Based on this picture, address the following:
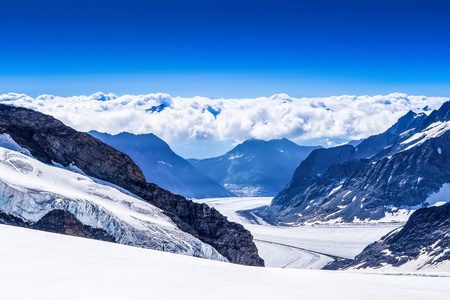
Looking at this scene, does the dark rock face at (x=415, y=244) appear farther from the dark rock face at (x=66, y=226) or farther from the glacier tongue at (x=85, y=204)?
the dark rock face at (x=66, y=226)

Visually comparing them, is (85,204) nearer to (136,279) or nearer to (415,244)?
(136,279)

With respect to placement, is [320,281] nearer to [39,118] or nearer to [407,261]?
[39,118]

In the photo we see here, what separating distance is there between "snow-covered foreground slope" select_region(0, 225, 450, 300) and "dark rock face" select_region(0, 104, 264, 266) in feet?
131

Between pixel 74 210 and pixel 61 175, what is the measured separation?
12.8 m

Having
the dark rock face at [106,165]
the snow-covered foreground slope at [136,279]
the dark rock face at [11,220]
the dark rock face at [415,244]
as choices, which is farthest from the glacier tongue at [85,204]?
the dark rock face at [415,244]

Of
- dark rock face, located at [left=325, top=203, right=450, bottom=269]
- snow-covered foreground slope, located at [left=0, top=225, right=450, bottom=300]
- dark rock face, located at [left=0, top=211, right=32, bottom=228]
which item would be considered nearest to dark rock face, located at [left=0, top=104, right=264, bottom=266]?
dark rock face, located at [left=0, top=211, right=32, bottom=228]

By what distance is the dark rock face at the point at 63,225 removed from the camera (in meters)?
51.2

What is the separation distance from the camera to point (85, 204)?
2217 inches

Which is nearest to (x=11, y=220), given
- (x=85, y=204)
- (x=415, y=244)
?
(x=85, y=204)

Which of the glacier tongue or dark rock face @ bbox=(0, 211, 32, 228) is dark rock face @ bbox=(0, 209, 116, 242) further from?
the glacier tongue

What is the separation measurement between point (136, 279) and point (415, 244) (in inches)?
5210

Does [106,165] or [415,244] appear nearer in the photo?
[106,165]

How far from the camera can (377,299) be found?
29.3 metres

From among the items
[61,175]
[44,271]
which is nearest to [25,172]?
[61,175]
